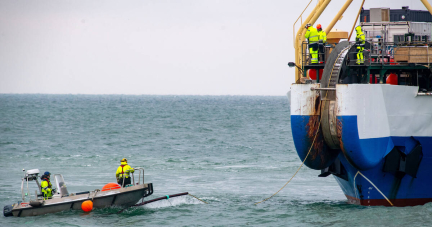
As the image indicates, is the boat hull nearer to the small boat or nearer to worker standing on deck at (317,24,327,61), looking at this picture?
the small boat

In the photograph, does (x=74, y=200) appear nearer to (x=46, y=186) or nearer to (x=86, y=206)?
(x=86, y=206)

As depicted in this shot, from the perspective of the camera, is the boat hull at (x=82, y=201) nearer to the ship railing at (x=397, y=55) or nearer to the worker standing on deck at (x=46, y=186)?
the worker standing on deck at (x=46, y=186)

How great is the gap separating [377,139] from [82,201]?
934 cm

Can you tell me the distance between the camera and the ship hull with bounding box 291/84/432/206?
1511 centimetres

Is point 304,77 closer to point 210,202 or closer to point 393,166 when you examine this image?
point 393,166

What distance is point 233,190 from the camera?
2212 cm

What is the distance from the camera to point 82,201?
17.4 m

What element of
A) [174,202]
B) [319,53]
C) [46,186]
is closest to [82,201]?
[46,186]

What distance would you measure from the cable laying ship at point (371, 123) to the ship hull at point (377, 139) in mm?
24

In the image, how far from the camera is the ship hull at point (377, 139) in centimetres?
1511

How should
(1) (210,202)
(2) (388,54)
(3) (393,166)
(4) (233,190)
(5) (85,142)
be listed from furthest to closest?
1. (5) (85,142)
2. (4) (233,190)
3. (1) (210,202)
4. (2) (388,54)
5. (3) (393,166)

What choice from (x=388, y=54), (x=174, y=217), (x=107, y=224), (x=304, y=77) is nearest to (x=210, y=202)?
(x=174, y=217)

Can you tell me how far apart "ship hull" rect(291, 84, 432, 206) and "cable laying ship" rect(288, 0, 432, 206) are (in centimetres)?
2

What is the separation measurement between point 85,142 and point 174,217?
30.8 metres
